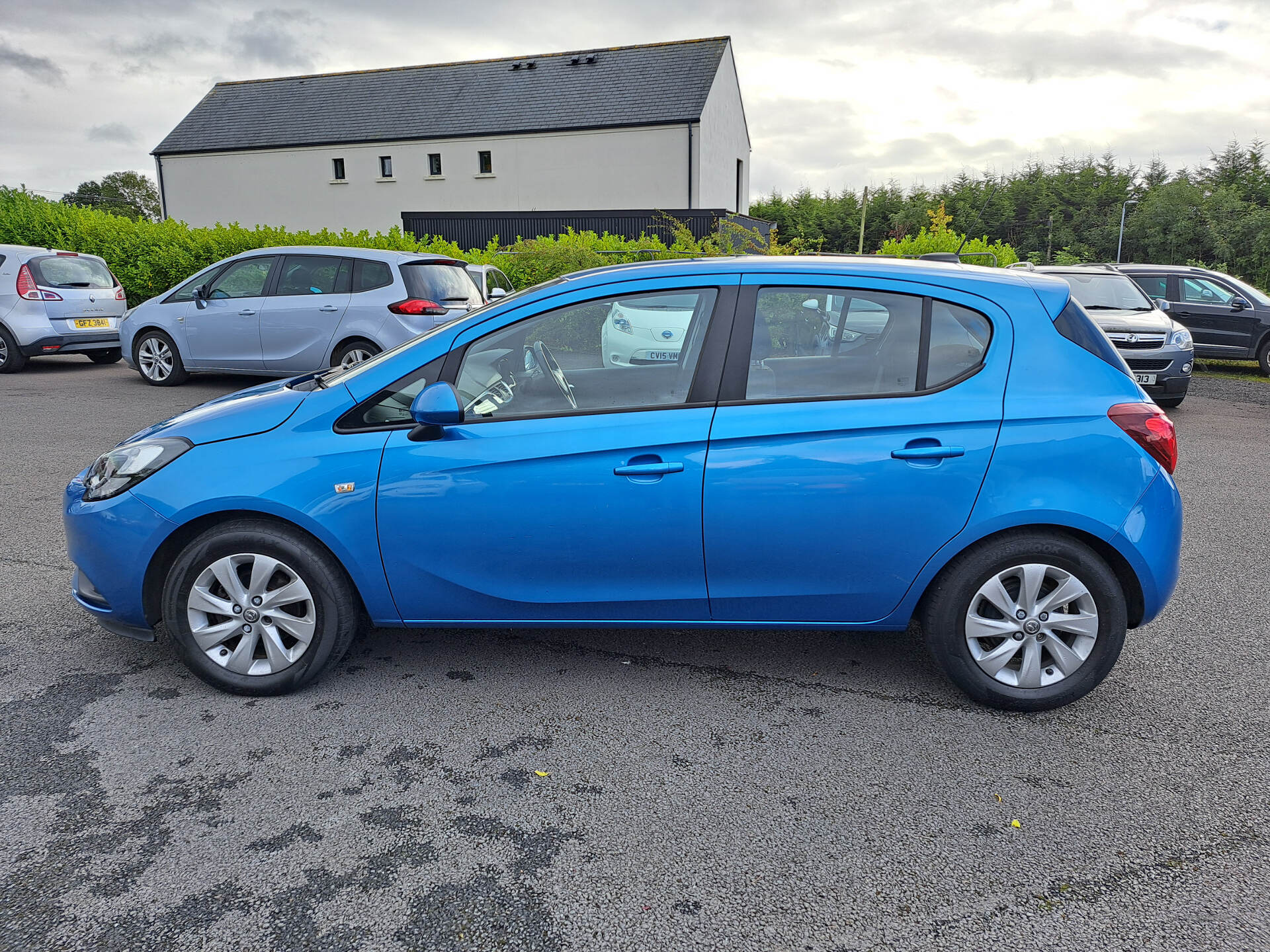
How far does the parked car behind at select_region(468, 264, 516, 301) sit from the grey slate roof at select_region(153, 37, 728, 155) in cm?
2371

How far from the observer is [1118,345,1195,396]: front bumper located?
423 inches

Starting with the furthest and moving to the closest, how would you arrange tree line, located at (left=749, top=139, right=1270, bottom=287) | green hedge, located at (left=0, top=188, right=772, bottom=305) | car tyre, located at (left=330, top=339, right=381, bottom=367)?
tree line, located at (left=749, top=139, right=1270, bottom=287) < green hedge, located at (left=0, top=188, right=772, bottom=305) < car tyre, located at (left=330, top=339, right=381, bottom=367)

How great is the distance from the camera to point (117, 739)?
3.12 meters

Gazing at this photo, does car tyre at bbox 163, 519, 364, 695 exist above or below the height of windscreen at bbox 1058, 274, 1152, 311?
below

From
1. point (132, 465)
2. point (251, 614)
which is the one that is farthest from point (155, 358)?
point (251, 614)

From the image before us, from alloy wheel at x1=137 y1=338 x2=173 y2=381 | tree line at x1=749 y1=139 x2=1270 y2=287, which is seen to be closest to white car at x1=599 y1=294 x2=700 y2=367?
alloy wheel at x1=137 y1=338 x2=173 y2=381

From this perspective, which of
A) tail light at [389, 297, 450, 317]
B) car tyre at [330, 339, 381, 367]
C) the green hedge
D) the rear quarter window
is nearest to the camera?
the rear quarter window

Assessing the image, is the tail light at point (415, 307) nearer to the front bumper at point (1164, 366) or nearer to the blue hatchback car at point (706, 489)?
the blue hatchback car at point (706, 489)

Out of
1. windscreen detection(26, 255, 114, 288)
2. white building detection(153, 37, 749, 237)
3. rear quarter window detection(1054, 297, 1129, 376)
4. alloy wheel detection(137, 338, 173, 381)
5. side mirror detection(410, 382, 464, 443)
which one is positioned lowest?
alloy wheel detection(137, 338, 173, 381)

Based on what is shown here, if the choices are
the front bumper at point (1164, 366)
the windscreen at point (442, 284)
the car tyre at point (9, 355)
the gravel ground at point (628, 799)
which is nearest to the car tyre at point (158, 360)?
the car tyre at point (9, 355)

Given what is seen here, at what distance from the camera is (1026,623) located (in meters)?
3.27

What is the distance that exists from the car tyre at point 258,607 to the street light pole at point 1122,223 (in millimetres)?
57225

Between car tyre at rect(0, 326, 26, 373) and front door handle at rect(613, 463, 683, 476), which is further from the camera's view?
car tyre at rect(0, 326, 26, 373)

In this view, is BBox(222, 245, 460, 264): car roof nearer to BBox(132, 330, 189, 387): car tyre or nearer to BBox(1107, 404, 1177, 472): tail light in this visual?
BBox(132, 330, 189, 387): car tyre
